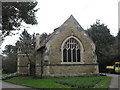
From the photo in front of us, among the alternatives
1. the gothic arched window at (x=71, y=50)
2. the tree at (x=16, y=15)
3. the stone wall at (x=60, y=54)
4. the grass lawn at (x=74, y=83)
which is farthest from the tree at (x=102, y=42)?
the tree at (x=16, y=15)

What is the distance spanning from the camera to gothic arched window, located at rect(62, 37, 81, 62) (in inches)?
1178

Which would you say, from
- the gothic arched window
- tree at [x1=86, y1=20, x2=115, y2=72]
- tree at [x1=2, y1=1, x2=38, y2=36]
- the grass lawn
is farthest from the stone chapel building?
tree at [x1=86, y1=20, x2=115, y2=72]

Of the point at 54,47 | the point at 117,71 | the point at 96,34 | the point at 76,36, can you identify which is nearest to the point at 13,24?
the point at 54,47

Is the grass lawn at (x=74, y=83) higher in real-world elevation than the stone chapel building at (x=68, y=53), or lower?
lower

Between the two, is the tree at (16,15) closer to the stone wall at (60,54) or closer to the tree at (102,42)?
the stone wall at (60,54)

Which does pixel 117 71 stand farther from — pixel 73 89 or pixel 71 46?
pixel 73 89

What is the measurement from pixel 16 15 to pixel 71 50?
49.5 ft

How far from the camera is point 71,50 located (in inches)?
1186

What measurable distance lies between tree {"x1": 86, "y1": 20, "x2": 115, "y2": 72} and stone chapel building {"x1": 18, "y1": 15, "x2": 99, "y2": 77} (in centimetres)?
2188

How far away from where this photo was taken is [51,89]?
17625 mm

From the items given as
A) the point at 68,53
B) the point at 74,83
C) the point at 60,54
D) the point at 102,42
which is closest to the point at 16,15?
the point at 74,83

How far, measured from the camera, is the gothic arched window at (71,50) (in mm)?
29911

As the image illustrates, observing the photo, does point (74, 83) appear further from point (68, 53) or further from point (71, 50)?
point (71, 50)

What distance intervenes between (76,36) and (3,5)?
17.1 meters
